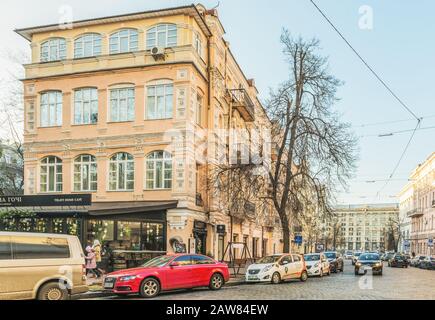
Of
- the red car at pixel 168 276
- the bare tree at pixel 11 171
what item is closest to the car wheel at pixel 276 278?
the red car at pixel 168 276

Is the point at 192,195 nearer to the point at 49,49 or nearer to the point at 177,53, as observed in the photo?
the point at 177,53

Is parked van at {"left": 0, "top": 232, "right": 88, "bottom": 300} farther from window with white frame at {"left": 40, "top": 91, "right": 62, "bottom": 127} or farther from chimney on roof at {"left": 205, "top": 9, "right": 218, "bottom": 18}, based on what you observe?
chimney on roof at {"left": 205, "top": 9, "right": 218, "bottom": 18}

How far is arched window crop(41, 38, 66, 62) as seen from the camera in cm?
3450

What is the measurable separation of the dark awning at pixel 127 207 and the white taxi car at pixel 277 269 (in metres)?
7.36

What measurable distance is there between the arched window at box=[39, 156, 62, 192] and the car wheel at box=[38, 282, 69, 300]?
20.1m

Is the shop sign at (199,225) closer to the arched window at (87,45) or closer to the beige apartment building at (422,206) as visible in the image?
the arched window at (87,45)

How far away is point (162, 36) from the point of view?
3225cm

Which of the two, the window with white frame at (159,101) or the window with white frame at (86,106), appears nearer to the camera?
the window with white frame at (159,101)

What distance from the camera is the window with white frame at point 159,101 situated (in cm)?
3159

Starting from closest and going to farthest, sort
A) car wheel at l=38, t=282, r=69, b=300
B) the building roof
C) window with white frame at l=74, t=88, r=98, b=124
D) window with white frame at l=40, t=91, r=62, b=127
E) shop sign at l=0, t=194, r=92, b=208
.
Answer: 1. car wheel at l=38, t=282, r=69, b=300
2. shop sign at l=0, t=194, r=92, b=208
3. the building roof
4. window with white frame at l=74, t=88, r=98, b=124
5. window with white frame at l=40, t=91, r=62, b=127

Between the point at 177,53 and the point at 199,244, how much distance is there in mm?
11954

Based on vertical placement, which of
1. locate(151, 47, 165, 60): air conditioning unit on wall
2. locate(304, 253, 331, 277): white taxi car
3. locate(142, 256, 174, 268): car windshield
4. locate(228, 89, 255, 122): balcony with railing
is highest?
locate(151, 47, 165, 60): air conditioning unit on wall

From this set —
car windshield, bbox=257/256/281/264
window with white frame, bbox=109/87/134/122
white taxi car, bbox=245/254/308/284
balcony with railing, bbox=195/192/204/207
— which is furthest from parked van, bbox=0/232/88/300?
window with white frame, bbox=109/87/134/122

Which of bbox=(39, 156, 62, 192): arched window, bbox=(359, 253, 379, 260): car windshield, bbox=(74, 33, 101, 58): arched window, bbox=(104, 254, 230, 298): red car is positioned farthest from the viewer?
bbox=(359, 253, 379, 260): car windshield
